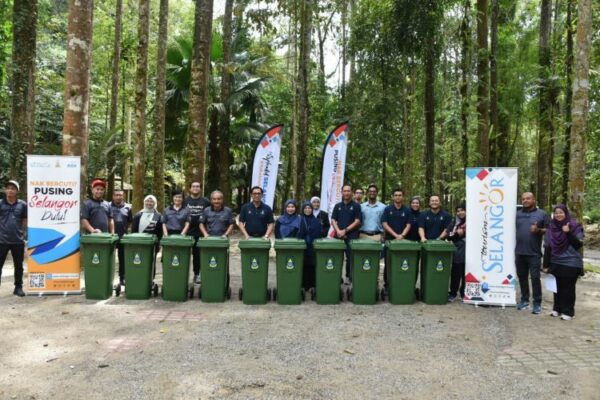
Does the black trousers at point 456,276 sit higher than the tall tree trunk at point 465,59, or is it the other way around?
the tall tree trunk at point 465,59

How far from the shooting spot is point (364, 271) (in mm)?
8227

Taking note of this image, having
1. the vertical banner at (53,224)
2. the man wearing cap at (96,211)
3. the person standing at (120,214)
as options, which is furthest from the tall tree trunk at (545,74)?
the vertical banner at (53,224)

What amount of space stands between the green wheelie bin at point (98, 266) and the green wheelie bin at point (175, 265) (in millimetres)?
880

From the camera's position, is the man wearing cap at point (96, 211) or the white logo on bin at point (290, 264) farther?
the man wearing cap at point (96, 211)

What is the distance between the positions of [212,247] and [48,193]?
289 cm

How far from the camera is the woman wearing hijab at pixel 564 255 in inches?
287

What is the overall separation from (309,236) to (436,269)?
222 centimetres

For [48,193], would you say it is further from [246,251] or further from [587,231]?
[587,231]

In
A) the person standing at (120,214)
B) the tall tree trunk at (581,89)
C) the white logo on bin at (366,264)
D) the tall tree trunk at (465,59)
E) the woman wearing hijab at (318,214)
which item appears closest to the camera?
the white logo on bin at (366,264)

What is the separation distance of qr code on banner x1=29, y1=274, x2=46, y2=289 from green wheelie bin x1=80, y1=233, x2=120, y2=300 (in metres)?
0.81

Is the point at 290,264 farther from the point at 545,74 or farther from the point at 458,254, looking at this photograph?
the point at 545,74

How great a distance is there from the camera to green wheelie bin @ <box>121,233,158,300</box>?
26.7 ft

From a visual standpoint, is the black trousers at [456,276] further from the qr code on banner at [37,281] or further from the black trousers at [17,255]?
the black trousers at [17,255]

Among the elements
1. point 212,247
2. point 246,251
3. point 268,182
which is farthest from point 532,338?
point 268,182
